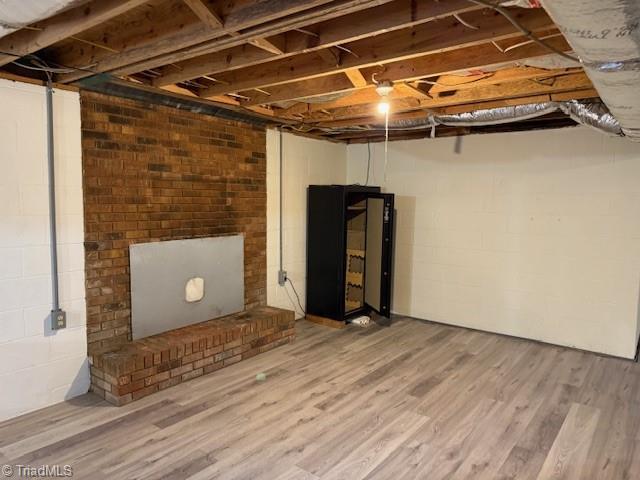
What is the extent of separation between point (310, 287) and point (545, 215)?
2.67 metres

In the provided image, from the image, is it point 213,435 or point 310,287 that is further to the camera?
point 310,287

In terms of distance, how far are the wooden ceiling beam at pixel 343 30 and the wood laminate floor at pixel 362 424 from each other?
2275 mm

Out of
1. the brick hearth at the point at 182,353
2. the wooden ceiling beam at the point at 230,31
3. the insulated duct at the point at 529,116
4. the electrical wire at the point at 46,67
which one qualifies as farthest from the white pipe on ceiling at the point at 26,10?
the insulated duct at the point at 529,116

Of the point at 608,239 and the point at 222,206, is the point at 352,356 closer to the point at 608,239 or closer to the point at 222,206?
the point at 222,206

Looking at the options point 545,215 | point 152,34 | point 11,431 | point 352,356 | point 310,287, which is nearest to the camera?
point 152,34

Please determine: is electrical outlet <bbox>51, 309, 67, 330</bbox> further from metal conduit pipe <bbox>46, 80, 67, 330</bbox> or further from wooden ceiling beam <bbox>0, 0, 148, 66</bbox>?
wooden ceiling beam <bbox>0, 0, 148, 66</bbox>

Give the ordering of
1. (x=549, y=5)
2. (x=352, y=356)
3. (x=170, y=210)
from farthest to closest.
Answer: (x=352, y=356), (x=170, y=210), (x=549, y=5)

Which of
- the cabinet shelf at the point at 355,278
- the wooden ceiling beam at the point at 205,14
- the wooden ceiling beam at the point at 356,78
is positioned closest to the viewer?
the wooden ceiling beam at the point at 205,14

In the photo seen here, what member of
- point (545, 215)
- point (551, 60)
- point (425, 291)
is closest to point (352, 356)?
point (425, 291)

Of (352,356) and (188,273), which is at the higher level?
(188,273)

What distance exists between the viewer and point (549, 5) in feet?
4.38

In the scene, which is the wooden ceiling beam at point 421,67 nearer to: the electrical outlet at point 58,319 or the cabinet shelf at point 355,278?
the electrical outlet at point 58,319

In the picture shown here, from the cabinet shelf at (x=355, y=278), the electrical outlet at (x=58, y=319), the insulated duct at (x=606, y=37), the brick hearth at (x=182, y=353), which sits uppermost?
the insulated duct at (x=606, y=37)

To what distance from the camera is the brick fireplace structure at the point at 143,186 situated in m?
3.27
